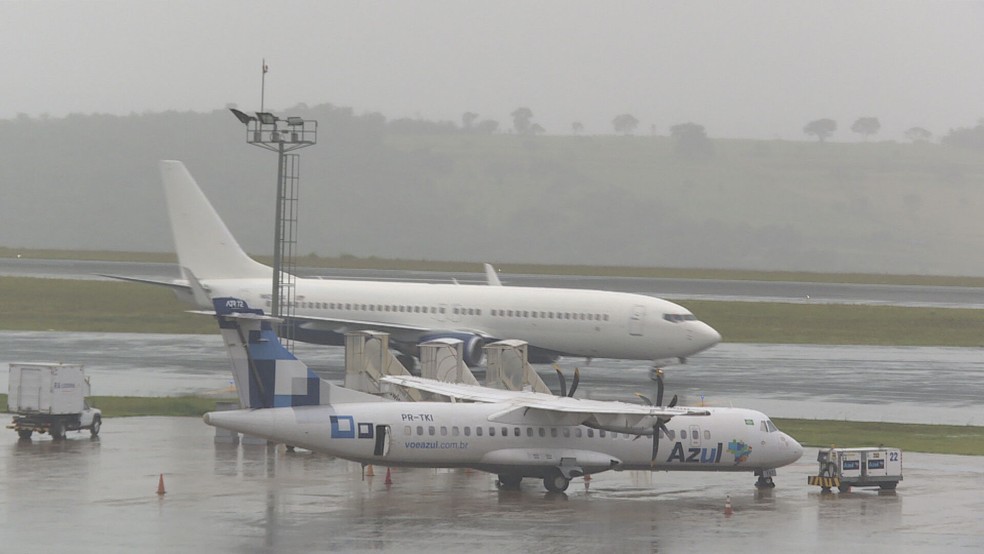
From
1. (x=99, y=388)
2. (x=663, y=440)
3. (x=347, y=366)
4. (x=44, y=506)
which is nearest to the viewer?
(x=44, y=506)

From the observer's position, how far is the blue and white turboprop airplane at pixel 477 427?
34.8 meters

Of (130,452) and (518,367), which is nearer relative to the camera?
(130,452)

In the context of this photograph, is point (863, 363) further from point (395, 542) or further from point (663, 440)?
point (395, 542)

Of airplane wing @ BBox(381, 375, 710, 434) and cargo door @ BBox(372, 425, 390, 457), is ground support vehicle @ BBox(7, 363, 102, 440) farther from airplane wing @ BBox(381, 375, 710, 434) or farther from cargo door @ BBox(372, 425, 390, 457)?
cargo door @ BBox(372, 425, 390, 457)

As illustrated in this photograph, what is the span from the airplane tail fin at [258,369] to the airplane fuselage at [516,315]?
28.0 metres

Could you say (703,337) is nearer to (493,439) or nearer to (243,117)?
(243,117)

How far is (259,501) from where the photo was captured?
34.8m

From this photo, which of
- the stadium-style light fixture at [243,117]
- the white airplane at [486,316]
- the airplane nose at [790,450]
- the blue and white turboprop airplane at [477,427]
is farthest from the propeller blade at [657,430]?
the white airplane at [486,316]

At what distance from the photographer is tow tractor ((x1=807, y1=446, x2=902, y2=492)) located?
39406 millimetres

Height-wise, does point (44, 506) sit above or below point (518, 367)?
below

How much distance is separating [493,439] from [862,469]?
36.4ft

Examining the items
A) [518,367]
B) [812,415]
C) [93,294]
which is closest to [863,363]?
[812,415]

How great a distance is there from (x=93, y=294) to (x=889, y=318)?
63.4 metres

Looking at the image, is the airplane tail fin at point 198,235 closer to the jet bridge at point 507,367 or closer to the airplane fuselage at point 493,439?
the jet bridge at point 507,367
